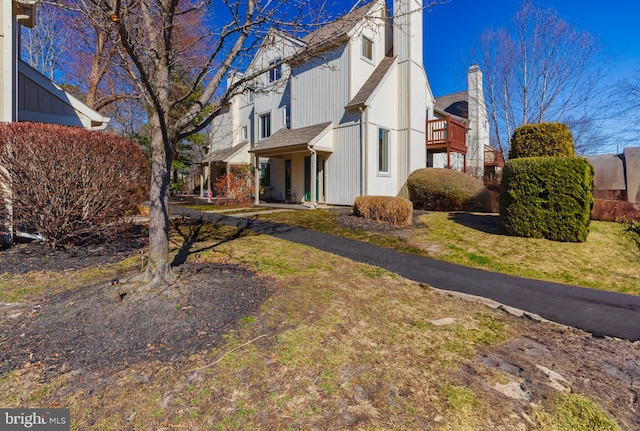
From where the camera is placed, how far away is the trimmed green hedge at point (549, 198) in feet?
23.7

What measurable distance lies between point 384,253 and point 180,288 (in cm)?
434

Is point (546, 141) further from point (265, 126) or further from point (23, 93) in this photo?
point (265, 126)

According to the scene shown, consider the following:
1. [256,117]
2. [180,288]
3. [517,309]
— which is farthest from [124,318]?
[256,117]

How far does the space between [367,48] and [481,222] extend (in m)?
10.1

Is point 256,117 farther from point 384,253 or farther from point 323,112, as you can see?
point 384,253

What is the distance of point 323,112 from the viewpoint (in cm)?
1541

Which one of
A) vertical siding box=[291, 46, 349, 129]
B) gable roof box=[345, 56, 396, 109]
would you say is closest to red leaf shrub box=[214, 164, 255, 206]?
vertical siding box=[291, 46, 349, 129]

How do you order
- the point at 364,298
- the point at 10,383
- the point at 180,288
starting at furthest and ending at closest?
the point at 364,298, the point at 180,288, the point at 10,383

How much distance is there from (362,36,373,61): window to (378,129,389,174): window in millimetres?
3816

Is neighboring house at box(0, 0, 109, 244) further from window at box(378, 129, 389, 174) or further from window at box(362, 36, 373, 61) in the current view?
window at box(362, 36, 373, 61)

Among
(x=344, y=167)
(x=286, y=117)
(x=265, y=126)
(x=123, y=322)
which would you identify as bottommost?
(x=123, y=322)

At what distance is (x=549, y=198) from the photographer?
7.46m

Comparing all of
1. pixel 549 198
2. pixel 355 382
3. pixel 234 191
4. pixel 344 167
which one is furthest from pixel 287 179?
pixel 355 382

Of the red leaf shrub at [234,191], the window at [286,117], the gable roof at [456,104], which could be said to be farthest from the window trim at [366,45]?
the gable roof at [456,104]
